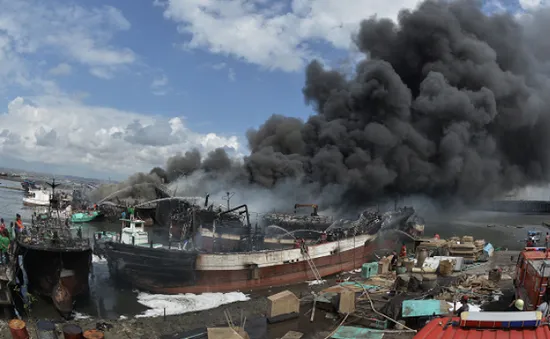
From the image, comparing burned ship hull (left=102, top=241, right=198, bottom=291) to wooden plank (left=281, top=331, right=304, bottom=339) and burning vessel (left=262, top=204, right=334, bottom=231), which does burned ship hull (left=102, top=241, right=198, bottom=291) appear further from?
burning vessel (left=262, top=204, right=334, bottom=231)

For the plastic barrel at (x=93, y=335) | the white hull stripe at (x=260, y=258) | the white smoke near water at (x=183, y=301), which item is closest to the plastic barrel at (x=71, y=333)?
the plastic barrel at (x=93, y=335)

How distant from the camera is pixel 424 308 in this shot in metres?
13.9

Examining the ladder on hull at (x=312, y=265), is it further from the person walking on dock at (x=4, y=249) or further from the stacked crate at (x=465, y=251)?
the person walking on dock at (x=4, y=249)

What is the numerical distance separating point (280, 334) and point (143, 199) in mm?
56318

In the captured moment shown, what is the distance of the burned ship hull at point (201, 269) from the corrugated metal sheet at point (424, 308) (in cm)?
1046

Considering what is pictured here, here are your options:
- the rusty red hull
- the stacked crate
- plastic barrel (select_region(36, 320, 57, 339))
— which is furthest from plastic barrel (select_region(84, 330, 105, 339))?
the stacked crate

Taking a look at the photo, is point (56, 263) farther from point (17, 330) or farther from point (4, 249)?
point (17, 330)

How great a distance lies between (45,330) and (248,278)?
10.4 m

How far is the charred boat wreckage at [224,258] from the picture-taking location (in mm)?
21812

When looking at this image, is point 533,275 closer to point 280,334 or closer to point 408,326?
point 408,326

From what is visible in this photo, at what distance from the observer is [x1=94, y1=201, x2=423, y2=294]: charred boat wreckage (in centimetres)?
2181

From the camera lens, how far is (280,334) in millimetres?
14586

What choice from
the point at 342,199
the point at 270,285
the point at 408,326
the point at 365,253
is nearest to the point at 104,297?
the point at 270,285

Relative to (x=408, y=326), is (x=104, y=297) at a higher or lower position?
lower
